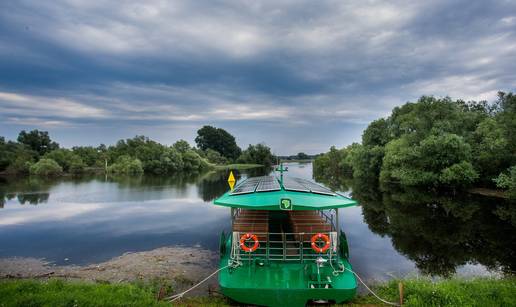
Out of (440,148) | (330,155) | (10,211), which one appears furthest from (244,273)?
(330,155)

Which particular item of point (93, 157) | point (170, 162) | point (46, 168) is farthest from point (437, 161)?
point (93, 157)

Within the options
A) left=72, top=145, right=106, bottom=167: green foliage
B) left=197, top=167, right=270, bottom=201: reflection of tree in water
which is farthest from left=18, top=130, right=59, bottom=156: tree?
left=197, top=167, right=270, bottom=201: reflection of tree in water

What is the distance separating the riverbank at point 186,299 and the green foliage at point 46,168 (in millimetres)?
67632

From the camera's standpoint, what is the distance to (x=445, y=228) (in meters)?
18.1

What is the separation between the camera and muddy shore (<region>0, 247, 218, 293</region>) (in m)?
10.3

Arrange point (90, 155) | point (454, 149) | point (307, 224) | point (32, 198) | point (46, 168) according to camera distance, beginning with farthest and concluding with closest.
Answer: point (90, 155) → point (46, 168) → point (454, 149) → point (32, 198) → point (307, 224)

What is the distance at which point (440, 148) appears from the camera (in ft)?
107

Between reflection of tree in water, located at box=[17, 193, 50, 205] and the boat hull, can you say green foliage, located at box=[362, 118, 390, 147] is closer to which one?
reflection of tree in water, located at box=[17, 193, 50, 205]

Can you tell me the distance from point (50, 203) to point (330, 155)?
63329mm

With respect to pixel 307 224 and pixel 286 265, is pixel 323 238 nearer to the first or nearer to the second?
pixel 307 224

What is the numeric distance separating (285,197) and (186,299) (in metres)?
3.89

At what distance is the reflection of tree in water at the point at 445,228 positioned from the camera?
508 inches

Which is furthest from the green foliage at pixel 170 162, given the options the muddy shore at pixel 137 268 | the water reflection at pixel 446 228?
the muddy shore at pixel 137 268

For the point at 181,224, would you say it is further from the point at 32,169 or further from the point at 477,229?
the point at 32,169
